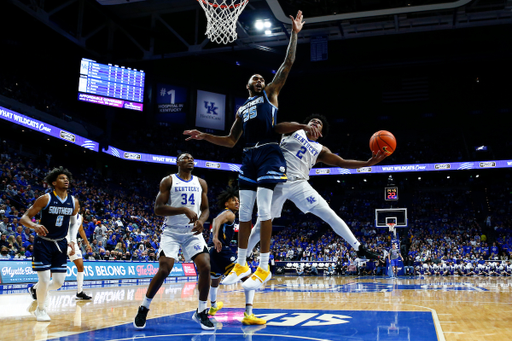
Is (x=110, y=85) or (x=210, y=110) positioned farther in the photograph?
(x=210, y=110)

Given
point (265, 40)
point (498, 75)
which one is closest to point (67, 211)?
point (265, 40)

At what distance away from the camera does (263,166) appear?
4.75m

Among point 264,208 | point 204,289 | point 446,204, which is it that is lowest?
point 204,289

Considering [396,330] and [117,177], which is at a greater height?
[117,177]

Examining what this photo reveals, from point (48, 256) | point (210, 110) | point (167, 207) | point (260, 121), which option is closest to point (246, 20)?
point (210, 110)

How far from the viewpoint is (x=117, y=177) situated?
30.7 meters

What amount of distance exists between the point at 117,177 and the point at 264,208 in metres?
27.7

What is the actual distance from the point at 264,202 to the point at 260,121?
2.94 ft

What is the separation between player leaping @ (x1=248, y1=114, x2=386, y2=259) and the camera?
16.6 feet

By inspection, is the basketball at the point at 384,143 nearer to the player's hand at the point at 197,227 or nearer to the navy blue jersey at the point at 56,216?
the player's hand at the point at 197,227

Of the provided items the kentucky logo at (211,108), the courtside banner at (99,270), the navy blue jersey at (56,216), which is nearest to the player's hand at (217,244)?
the navy blue jersey at (56,216)

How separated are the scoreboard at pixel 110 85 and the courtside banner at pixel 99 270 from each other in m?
11.7

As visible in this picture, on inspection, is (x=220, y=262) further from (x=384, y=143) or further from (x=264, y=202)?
(x=384, y=143)

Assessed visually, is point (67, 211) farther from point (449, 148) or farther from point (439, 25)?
point (449, 148)
